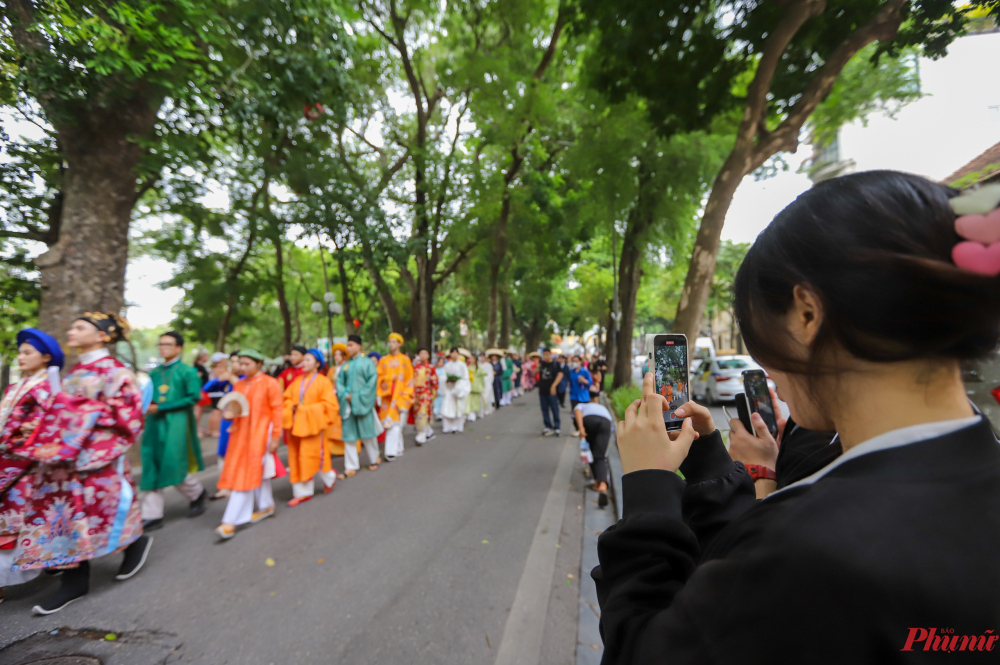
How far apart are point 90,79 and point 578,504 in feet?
21.2

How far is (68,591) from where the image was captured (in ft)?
10.3

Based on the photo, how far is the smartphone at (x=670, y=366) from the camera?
4.38ft

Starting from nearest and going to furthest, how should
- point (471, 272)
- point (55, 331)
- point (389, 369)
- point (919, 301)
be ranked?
point (919, 301) → point (55, 331) → point (389, 369) → point (471, 272)

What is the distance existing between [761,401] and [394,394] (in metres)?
7.32

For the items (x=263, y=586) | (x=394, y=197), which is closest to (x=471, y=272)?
(x=394, y=197)

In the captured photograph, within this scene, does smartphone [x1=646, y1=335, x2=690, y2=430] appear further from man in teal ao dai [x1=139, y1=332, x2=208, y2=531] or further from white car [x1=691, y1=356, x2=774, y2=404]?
white car [x1=691, y1=356, x2=774, y2=404]

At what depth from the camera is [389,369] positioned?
8547 mm

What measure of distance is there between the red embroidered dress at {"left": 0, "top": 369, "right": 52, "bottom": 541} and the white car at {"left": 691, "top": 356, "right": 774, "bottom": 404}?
13.5m

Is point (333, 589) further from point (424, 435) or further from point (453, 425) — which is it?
point (453, 425)

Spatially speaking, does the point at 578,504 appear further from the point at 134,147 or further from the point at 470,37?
the point at 470,37

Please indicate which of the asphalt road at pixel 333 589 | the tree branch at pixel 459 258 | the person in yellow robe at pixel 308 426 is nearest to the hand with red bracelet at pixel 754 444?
the asphalt road at pixel 333 589

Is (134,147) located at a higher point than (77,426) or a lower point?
higher

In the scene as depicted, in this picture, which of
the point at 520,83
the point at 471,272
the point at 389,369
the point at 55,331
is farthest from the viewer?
the point at 471,272

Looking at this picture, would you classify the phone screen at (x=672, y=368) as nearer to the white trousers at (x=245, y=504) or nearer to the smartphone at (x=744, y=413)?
the smartphone at (x=744, y=413)
